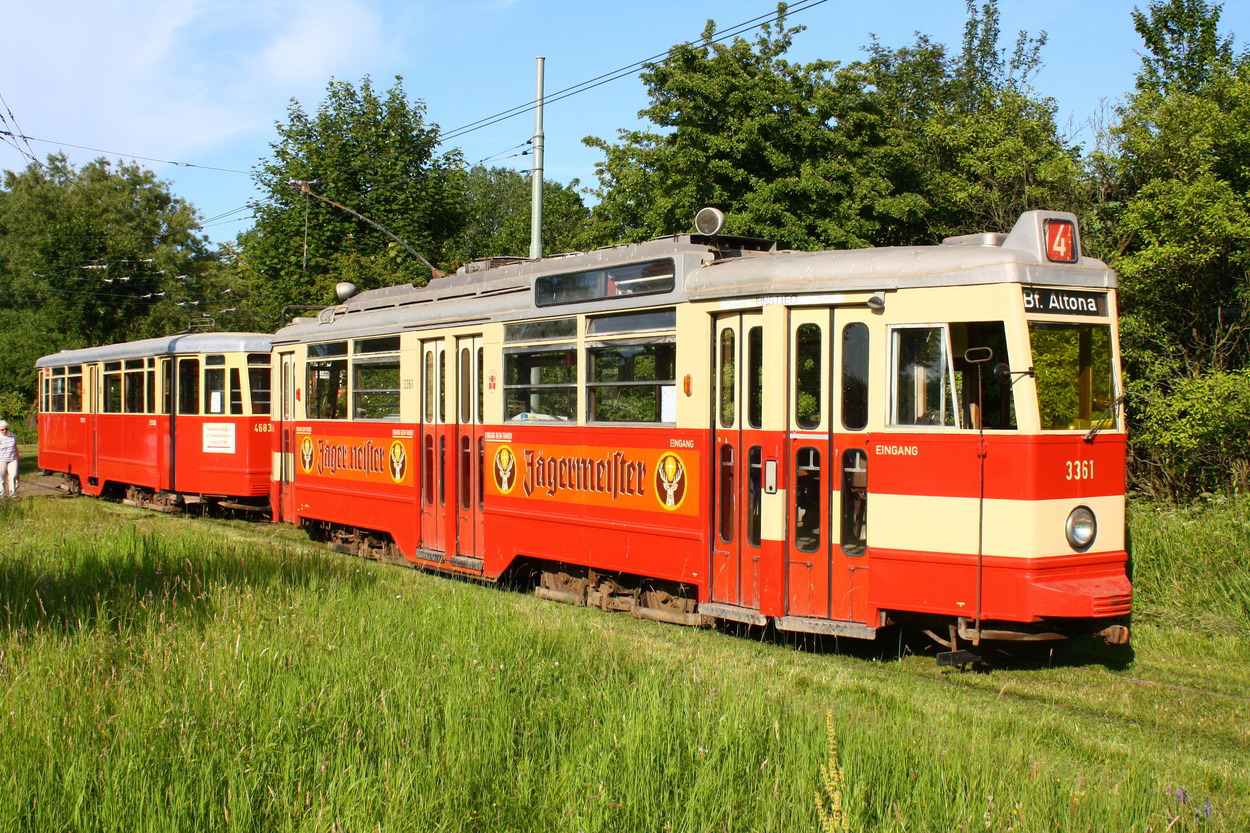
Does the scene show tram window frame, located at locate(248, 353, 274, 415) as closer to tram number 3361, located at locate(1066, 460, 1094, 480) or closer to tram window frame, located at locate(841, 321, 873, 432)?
tram window frame, located at locate(841, 321, 873, 432)

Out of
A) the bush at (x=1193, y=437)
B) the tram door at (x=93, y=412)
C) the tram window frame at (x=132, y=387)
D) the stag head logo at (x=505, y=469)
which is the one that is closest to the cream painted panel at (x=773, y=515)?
the stag head logo at (x=505, y=469)

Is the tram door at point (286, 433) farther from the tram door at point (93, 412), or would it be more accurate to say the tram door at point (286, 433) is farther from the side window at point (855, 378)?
the side window at point (855, 378)

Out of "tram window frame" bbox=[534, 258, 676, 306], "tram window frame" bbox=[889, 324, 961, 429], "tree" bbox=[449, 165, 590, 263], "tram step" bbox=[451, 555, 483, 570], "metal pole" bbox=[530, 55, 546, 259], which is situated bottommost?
"tram step" bbox=[451, 555, 483, 570]

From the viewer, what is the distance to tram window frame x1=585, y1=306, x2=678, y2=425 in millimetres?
9594

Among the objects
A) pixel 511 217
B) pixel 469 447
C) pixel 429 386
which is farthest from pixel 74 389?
pixel 511 217

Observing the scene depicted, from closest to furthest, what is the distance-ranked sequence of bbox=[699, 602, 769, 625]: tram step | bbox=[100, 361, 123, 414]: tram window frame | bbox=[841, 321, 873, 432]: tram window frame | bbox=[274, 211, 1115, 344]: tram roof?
bbox=[274, 211, 1115, 344]: tram roof, bbox=[841, 321, 873, 432]: tram window frame, bbox=[699, 602, 769, 625]: tram step, bbox=[100, 361, 123, 414]: tram window frame

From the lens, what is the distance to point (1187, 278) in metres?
15.8

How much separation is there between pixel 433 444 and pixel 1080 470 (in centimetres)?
703

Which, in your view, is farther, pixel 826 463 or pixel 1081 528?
pixel 826 463

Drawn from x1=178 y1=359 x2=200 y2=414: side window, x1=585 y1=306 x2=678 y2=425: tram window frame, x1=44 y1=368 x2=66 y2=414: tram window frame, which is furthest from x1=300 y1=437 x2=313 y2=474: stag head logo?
x1=44 y1=368 x2=66 y2=414: tram window frame

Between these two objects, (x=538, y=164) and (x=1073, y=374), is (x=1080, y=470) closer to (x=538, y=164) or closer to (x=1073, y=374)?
(x=1073, y=374)

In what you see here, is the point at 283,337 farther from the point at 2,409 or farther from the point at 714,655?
the point at 2,409

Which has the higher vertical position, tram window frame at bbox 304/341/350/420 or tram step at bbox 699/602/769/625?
tram window frame at bbox 304/341/350/420

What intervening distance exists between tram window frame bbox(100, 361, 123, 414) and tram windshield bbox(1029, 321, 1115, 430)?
1843cm
